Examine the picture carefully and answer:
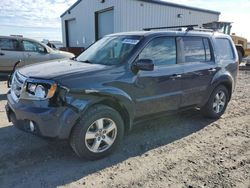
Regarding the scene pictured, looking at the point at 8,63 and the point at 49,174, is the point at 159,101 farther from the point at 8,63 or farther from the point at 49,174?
the point at 8,63

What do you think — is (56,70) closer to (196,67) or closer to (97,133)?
(97,133)

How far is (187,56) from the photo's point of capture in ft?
16.1

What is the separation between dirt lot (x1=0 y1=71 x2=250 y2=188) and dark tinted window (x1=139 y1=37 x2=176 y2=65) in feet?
4.46

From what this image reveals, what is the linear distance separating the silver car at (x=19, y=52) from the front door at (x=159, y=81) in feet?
19.9

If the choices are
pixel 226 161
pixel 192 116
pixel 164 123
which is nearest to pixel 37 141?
pixel 164 123

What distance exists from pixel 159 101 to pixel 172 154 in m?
0.91

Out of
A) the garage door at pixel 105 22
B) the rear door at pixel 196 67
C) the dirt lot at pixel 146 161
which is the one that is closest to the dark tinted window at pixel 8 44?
the dirt lot at pixel 146 161

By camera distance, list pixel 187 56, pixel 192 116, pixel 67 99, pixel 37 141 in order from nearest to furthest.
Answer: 1. pixel 67 99
2. pixel 37 141
3. pixel 187 56
4. pixel 192 116

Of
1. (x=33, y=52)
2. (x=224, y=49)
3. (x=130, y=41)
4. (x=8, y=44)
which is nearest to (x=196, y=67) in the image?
(x=224, y=49)


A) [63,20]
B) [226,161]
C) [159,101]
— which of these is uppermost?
[63,20]

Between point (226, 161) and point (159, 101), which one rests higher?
point (159, 101)

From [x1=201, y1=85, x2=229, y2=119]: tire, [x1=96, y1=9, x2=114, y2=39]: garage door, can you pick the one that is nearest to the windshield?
[x1=201, y1=85, x2=229, y2=119]: tire

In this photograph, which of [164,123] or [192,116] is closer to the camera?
[164,123]

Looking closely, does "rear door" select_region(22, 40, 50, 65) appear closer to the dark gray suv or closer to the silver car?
the silver car
